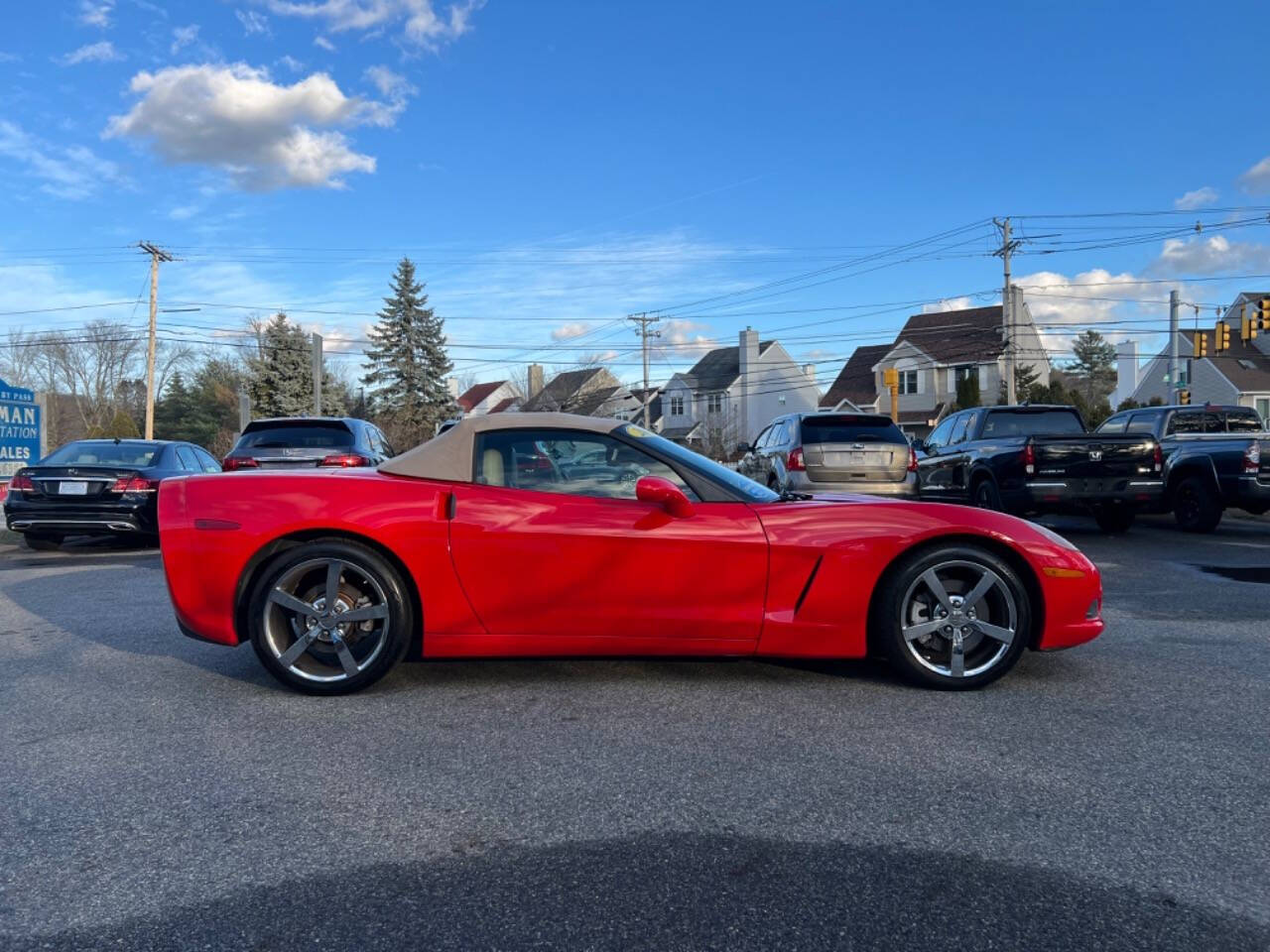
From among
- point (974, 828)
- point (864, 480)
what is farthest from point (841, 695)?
point (864, 480)

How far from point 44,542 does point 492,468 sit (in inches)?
383

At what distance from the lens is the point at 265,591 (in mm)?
4441

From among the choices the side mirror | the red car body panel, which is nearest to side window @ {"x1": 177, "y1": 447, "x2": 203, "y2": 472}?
the red car body panel

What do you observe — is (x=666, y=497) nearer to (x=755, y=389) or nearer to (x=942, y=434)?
(x=942, y=434)

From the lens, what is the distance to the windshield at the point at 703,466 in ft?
15.1

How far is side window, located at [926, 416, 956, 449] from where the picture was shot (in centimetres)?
1393

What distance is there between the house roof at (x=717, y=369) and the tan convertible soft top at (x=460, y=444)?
55.5m

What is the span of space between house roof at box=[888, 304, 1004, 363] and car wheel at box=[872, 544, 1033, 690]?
44.3 meters

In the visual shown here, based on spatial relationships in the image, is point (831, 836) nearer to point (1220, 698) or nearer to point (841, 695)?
point (841, 695)

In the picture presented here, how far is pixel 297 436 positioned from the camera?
10859mm

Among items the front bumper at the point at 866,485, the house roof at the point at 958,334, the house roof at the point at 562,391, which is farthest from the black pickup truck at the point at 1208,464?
the house roof at the point at 958,334

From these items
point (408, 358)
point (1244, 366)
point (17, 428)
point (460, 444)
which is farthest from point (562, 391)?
point (460, 444)

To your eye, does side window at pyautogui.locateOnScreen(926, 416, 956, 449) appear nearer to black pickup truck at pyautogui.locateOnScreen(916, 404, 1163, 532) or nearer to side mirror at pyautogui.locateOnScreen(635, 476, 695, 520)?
black pickup truck at pyautogui.locateOnScreen(916, 404, 1163, 532)

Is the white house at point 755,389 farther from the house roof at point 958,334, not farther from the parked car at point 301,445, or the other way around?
the parked car at point 301,445
